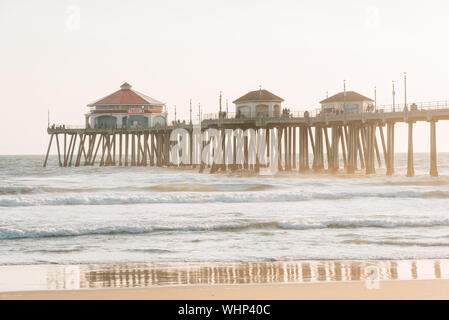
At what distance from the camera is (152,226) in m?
15.2

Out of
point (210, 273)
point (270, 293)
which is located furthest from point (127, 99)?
point (270, 293)

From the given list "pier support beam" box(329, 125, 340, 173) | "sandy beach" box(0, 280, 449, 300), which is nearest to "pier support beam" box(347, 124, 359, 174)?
"pier support beam" box(329, 125, 340, 173)

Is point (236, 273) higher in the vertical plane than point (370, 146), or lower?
lower

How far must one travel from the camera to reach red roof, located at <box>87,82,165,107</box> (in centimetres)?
6362

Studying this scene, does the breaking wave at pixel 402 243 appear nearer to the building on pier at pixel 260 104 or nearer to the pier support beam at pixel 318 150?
the pier support beam at pixel 318 150

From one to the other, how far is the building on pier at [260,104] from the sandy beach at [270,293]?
3581 cm

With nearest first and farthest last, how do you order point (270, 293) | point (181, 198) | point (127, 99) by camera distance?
point (270, 293) < point (181, 198) < point (127, 99)

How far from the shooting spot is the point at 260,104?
44.7m

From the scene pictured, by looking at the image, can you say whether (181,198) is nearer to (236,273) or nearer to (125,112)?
(236,273)

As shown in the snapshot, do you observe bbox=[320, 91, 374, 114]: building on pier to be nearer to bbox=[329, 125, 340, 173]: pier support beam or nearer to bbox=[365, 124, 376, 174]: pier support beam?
bbox=[329, 125, 340, 173]: pier support beam

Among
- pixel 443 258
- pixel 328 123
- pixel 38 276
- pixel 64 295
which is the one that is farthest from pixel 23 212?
pixel 328 123

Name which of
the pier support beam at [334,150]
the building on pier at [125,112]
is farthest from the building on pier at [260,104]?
the building on pier at [125,112]

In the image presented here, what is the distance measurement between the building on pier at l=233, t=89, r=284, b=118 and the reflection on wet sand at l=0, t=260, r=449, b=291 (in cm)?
3416

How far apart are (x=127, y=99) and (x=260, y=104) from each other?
23164 mm
